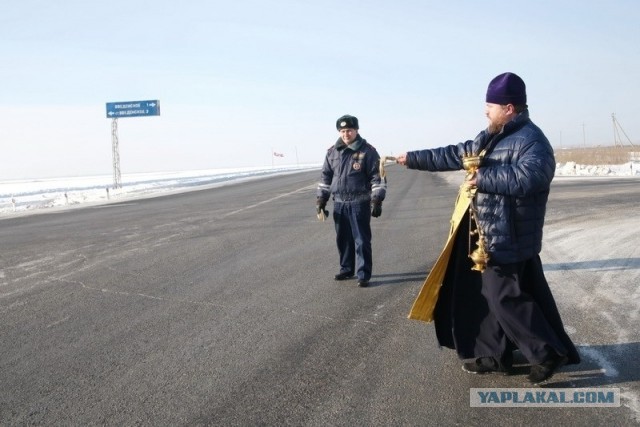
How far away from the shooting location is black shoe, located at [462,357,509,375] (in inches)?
143

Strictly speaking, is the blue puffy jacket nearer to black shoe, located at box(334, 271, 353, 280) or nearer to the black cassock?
the black cassock

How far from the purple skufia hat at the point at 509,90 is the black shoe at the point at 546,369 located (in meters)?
1.59

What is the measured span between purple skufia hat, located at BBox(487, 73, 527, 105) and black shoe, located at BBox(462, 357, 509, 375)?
1650 millimetres

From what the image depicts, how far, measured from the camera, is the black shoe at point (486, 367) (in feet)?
11.9

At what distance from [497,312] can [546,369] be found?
17.1 inches

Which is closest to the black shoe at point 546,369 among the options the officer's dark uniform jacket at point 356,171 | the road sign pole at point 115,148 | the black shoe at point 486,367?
the black shoe at point 486,367

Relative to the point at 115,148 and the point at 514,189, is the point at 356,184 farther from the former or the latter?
the point at 115,148

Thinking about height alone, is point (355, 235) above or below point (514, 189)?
below

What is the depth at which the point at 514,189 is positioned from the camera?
10.5 ft

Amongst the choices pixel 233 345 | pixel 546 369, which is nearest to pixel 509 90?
pixel 546 369

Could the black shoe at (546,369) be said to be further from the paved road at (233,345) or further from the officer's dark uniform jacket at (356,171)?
the officer's dark uniform jacket at (356,171)

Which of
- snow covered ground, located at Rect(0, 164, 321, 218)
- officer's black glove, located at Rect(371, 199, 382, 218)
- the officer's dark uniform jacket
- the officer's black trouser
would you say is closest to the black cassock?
officer's black glove, located at Rect(371, 199, 382, 218)

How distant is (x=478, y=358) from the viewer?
11.9 feet

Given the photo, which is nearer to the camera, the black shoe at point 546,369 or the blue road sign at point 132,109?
the black shoe at point 546,369
